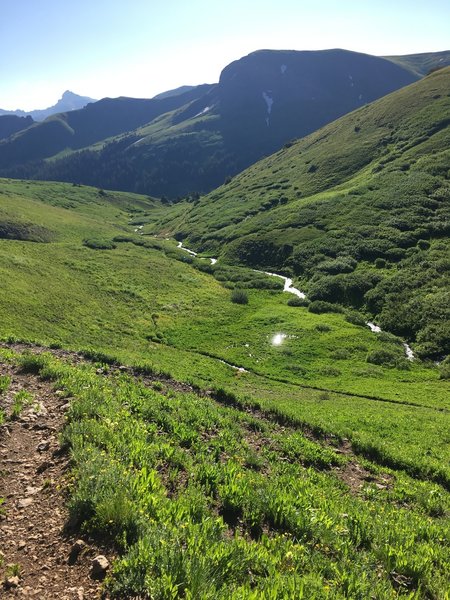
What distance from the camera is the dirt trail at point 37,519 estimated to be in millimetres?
6812

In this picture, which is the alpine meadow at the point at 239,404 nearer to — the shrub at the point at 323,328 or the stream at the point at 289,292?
the shrub at the point at 323,328

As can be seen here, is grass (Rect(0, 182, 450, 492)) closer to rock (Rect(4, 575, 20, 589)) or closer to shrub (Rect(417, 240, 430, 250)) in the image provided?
rock (Rect(4, 575, 20, 589))

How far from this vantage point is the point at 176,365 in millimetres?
44156

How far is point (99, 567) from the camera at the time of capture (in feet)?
22.8

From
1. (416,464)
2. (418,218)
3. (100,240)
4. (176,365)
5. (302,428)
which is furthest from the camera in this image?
(100,240)

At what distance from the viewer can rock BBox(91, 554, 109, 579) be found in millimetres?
6926

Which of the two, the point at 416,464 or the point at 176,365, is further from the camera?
the point at 176,365

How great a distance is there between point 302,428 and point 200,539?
16.5 m

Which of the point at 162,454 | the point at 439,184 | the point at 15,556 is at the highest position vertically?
the point at 439,184

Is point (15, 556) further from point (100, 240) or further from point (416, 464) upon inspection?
point (100, 240)

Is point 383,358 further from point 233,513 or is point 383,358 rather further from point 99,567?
point 99,567

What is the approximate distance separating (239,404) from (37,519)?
17634 mm

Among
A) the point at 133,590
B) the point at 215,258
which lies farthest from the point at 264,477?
the point at 215,258

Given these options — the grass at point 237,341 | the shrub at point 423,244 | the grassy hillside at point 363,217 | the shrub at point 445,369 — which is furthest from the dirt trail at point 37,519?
the shrub at point 423,244
